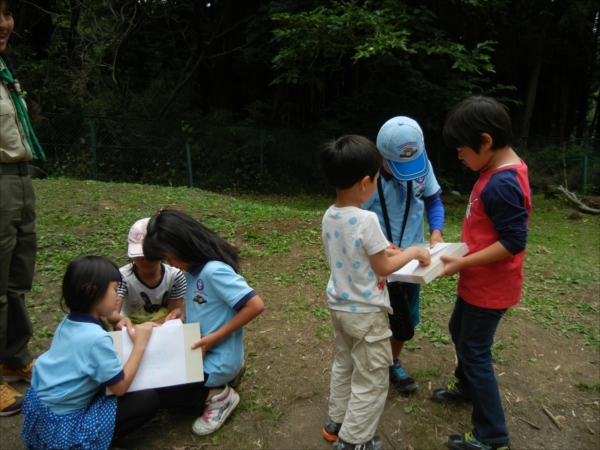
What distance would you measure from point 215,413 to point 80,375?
2.22ft

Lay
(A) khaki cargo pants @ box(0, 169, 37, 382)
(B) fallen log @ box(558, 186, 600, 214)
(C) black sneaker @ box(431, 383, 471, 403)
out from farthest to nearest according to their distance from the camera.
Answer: (B) fallen log @ box(558, 186, 600, 214) → (C) black sneaker @ box(431, 383, 471, 403) → (A) khaki cargo pants @ box(0, 169, 37, 382)

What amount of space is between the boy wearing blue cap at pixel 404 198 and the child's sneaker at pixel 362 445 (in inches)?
20.8

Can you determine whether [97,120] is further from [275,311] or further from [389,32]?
[275,311]

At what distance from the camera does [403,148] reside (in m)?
2.12

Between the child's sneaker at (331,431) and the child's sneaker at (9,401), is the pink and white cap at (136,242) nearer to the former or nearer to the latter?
the child's sneaker at (9,401)

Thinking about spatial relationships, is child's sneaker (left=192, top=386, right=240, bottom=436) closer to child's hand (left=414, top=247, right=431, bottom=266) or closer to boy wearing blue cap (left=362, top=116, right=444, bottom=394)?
boy wearing blue cap (left=362, top=116, right=444, bottom=394)

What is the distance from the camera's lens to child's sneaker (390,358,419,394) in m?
2.57

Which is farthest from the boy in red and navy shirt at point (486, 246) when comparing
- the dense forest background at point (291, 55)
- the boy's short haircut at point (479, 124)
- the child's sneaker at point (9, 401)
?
the dense forest background at point (291, 55)

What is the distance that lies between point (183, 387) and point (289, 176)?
10311 millimetres

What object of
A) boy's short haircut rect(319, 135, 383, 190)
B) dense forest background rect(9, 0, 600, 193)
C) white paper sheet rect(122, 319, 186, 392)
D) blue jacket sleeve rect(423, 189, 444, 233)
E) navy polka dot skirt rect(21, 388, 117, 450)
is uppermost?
dense forest background rect(9, 0, 600, 193)

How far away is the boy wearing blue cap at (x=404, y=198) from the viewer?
213 cm

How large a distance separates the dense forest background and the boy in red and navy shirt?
7520 millimetres

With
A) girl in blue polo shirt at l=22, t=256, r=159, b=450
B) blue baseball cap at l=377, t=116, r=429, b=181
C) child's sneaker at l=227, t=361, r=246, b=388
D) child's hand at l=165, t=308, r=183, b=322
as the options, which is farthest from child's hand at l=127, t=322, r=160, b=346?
blue baseball cap at l=377, t=116, r=429, b=181

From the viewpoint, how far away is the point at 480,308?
2021 mm
